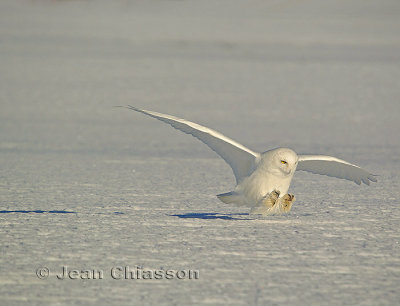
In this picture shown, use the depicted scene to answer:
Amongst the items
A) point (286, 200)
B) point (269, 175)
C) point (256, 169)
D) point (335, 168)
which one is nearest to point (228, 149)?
point (256, 169)

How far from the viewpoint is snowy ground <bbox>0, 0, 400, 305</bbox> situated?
4176 millimetres

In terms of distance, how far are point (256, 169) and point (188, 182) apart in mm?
2427

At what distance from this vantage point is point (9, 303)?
147 inches

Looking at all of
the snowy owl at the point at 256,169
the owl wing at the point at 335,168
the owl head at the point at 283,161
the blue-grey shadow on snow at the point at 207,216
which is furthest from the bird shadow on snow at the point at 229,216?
the owl head at the point at 283,161

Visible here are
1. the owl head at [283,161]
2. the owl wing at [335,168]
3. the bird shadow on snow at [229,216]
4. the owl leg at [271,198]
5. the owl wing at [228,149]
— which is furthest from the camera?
the owl wing at [335,168]

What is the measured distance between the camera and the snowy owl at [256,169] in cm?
534

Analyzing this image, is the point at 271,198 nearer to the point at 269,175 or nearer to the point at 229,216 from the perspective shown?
the point at 269,175

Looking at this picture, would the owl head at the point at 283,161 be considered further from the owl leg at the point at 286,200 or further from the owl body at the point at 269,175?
the owl leg at the point at 286,200

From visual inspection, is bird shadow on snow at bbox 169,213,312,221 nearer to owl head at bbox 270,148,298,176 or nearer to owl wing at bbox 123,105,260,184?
owl wing at bbox 123,105,260,184

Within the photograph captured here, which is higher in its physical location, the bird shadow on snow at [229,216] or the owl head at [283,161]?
the owl head at [283,161]

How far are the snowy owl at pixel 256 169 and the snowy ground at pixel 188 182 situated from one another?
0.66 feet

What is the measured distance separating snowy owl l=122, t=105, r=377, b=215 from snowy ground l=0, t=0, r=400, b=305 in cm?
20

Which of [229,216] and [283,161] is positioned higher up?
[283,161]

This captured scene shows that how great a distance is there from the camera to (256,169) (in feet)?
18.0
